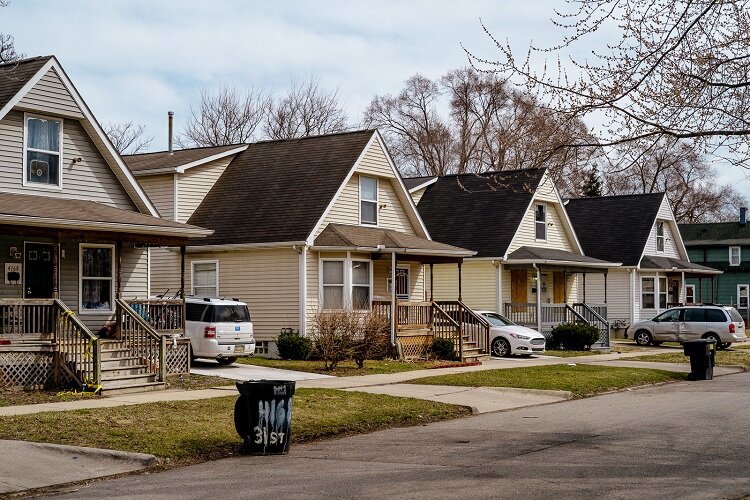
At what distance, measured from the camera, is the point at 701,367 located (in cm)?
2605

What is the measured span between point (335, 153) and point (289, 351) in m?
6.99

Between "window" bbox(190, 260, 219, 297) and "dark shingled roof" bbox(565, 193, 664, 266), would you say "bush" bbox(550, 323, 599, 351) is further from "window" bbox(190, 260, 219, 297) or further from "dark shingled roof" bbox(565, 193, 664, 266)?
"window" bbox(190, 260, 219, 297)

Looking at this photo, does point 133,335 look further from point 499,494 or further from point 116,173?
point 499,494

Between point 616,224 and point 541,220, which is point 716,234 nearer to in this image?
point 616,224

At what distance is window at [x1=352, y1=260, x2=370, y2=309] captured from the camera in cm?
3008

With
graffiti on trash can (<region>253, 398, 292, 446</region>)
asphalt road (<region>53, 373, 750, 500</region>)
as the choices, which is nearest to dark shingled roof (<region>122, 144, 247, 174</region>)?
asphalt road (<region>53, 373, 750, 500</region>)

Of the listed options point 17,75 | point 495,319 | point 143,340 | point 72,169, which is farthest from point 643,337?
point 17,75

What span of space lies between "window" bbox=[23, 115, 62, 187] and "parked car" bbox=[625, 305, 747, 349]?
24620mm

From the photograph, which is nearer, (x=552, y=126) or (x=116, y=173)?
(x=552, y=126)

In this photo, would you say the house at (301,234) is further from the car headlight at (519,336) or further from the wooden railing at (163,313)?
the wooden railing at (163,313)

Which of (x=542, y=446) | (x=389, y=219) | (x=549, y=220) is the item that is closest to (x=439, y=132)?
(x=549, y=220)

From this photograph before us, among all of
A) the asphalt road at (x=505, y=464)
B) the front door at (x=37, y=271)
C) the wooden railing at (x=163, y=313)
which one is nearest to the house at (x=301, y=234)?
the wooden railing at (x=163, y=313)

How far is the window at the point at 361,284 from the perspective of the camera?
30.1 metres

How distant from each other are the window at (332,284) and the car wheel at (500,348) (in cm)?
596
